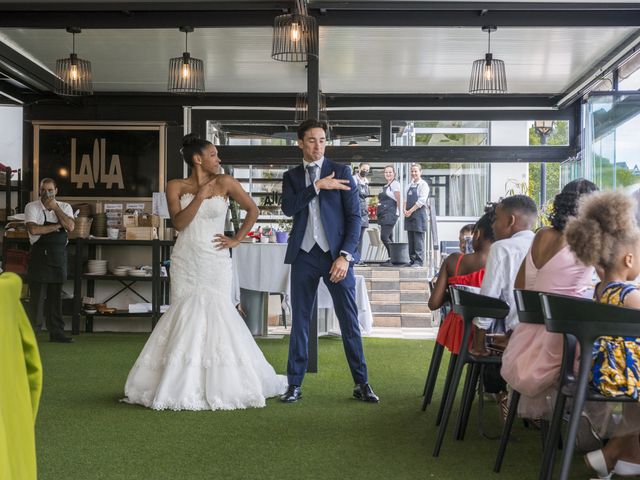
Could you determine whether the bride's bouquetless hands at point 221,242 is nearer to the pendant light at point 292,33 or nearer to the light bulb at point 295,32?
the pendant light at point 292,33

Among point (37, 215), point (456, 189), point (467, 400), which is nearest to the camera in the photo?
point (467, 400)

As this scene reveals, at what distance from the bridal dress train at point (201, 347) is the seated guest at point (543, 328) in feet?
6.69

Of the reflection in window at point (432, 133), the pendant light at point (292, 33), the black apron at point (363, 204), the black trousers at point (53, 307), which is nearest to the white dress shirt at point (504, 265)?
the pendant light at point (292, 33)

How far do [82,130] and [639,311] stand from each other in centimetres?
960

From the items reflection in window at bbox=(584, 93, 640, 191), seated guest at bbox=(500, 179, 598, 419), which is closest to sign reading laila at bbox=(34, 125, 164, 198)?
reflection in window at bbox=(584, 93, 640, 191)

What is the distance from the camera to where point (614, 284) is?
3.12m

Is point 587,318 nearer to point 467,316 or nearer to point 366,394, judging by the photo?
point 467,316

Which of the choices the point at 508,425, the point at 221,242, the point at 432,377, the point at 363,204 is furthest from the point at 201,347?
the point at 363,204

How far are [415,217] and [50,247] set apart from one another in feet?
20.8

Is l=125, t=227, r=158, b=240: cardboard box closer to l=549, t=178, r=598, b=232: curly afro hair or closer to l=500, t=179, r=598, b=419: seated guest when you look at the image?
l=500, t=179, r=598, b=419: seated guest

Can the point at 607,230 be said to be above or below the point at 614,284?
above

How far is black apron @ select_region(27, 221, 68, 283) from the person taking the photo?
9094mm

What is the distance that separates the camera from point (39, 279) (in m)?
9.12

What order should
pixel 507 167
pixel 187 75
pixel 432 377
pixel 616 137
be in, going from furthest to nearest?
pixel 507 167
pixel 616 137
pixel 187 75
pixel 432 377
